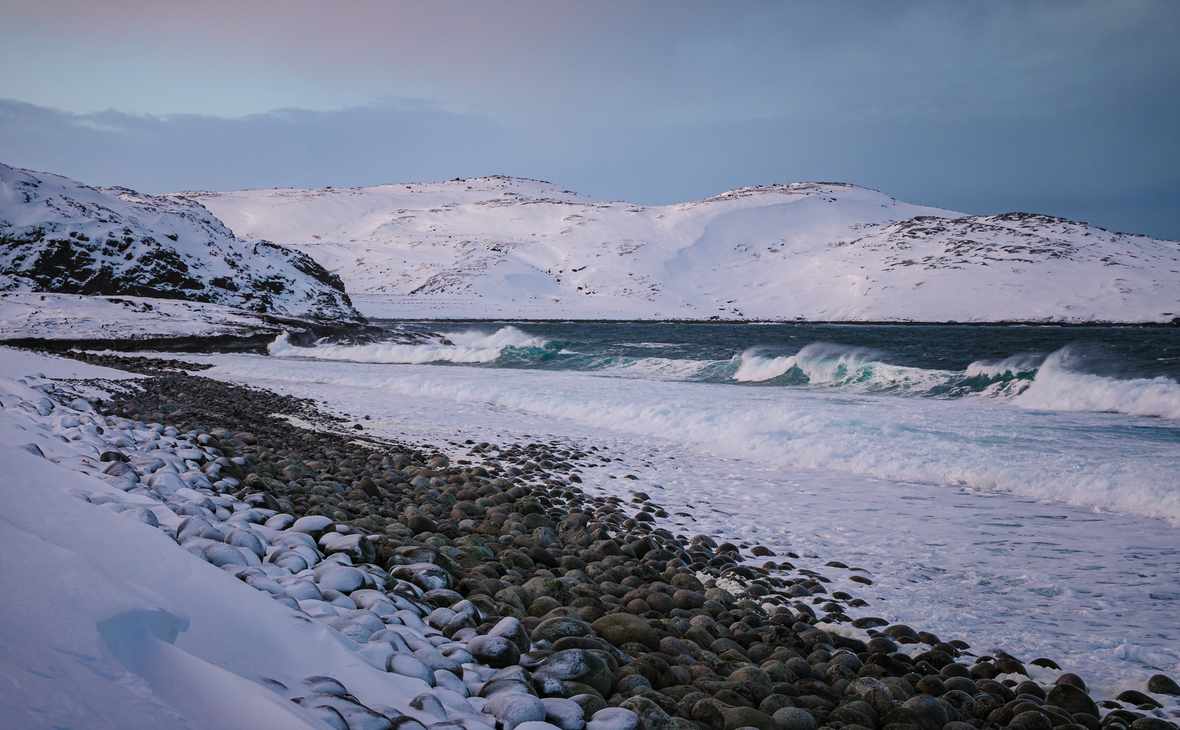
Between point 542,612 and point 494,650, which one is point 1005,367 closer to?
point 542,612

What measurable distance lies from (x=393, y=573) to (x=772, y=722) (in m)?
1.93

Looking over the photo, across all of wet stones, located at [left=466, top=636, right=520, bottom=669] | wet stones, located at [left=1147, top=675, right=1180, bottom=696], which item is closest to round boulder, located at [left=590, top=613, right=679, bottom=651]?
wet stones, located at [left=466, top=636, right=520, bottom=669]

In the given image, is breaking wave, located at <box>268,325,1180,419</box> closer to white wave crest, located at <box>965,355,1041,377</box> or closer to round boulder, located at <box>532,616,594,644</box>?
white wave crest, located at <box>965,355,1041,377</box>

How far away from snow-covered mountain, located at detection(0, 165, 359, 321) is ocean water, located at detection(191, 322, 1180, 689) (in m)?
18.6

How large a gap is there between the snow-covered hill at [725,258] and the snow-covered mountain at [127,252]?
2879cm

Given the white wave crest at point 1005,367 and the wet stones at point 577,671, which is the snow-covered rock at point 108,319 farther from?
the white wave crest at point 1005,367

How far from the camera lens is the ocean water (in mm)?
4188

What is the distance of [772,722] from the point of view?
243 centimetres

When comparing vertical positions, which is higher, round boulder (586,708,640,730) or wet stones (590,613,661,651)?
round boulder (586,708,640,730)

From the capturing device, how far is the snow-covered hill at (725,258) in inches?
2361

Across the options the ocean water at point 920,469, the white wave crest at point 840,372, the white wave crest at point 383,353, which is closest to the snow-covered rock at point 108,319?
the white wave crest at point 383,353

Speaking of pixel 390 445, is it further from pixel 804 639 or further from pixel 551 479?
pixel 804 639

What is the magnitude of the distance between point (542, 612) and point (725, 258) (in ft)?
272

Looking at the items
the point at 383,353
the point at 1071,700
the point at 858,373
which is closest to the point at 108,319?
the point at 383,353
